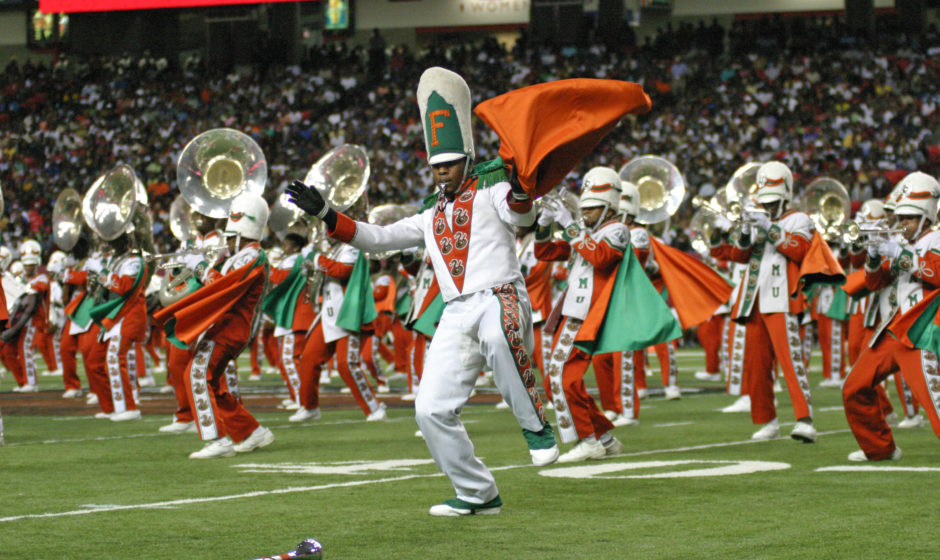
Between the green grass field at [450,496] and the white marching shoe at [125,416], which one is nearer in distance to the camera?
the green grass field at [450,496]

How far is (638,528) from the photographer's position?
6281 millimetres

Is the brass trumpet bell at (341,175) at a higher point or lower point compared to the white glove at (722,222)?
higher

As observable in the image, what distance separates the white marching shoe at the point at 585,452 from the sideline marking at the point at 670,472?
0.30 metres

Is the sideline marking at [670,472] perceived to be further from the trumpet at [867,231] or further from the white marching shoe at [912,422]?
the white marching shoe at [912,422]

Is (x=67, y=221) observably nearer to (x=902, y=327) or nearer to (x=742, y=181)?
(x=742, y=181)

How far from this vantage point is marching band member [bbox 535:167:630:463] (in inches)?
373

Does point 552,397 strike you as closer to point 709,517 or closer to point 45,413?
point 709,517

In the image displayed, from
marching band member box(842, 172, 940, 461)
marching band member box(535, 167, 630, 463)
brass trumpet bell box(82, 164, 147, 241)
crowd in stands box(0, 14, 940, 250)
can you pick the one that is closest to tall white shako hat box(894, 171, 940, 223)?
marching band member box(842, 172, 940, 461)

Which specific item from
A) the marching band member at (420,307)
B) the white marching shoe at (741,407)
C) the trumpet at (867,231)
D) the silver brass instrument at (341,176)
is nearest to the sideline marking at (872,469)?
the trumpet at (867,231)

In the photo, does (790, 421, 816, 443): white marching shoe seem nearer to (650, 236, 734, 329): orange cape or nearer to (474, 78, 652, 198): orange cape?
(650, 236, 734, 329): orange cape

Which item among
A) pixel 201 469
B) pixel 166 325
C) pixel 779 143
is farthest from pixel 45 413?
pixel 779 143

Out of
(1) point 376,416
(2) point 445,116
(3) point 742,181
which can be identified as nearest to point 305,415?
(1) point 376,416

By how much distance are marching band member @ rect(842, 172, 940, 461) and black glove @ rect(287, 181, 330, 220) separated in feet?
12.6

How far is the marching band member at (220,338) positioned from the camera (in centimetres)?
984
